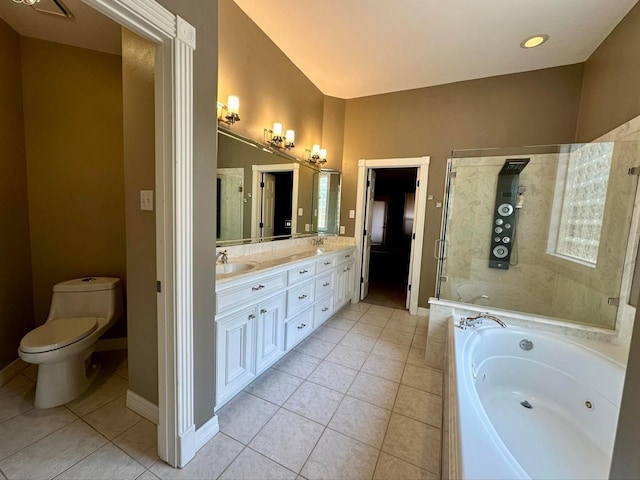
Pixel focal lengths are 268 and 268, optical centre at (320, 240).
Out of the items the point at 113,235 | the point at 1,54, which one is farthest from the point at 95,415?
the point at 1,54

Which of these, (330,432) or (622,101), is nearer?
(330,432)

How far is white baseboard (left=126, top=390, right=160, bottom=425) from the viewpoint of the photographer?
61.7 inches

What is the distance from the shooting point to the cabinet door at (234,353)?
157 cm

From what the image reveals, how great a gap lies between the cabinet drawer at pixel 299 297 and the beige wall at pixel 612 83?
2.72 m

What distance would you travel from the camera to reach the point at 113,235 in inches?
86.7

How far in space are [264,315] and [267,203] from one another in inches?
50.0

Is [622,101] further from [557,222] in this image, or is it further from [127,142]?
[127,142]

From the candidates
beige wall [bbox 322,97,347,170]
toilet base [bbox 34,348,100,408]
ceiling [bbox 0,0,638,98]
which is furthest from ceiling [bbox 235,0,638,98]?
toilet base [bbox 34,348,100,408]

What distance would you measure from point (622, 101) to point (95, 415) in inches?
167

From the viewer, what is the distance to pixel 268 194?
278cm

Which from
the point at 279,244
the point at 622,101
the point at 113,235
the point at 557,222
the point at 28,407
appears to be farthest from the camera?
the point at 279,244

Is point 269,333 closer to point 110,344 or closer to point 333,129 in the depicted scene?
point 110,344

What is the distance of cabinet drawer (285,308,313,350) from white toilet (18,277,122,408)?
1.32 m

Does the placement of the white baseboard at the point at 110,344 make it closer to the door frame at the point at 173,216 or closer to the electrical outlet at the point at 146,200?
the door frame at the point at 173,216
